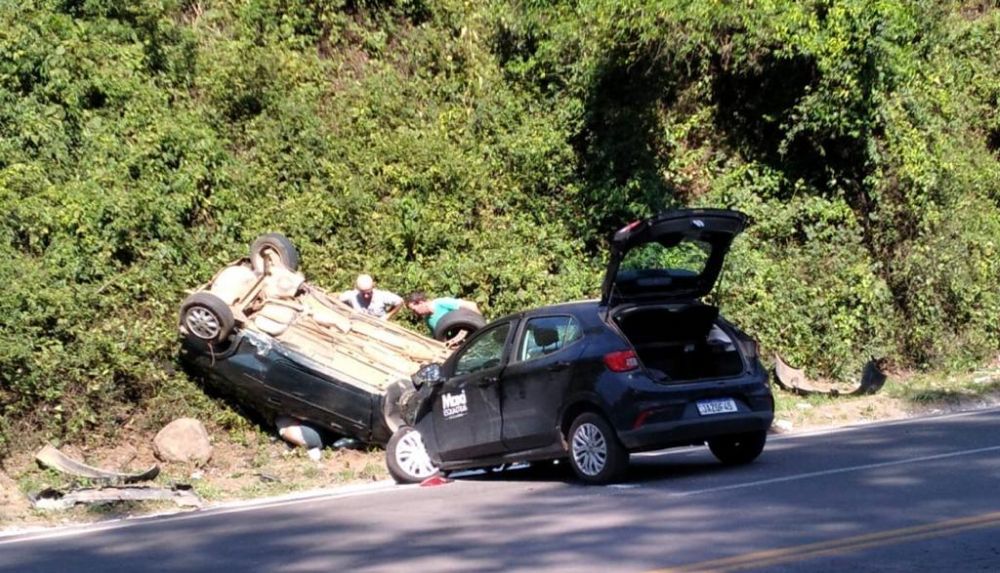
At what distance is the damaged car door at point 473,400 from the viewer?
1282cm

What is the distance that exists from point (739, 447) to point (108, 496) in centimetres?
607

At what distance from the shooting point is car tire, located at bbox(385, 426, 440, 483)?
13.8 metres

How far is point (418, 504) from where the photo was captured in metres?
11.8

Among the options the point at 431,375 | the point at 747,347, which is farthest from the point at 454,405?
the point at 747,347

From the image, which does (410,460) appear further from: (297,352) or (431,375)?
(297,352)

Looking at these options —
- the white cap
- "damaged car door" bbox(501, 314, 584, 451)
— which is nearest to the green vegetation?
the white cap


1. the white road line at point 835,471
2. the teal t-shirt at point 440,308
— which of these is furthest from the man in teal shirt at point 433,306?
the white road line at point 835,471

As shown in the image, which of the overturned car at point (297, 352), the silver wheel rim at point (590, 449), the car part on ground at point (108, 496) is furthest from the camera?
the overturned car at point (297, 352)

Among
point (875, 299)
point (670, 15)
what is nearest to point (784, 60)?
point (670, 15)

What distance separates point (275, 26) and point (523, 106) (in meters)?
4.55

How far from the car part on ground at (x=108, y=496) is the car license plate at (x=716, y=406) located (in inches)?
201

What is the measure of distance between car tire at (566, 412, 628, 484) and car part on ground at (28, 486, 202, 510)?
3941mm

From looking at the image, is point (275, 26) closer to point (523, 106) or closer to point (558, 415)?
point (523, 106)

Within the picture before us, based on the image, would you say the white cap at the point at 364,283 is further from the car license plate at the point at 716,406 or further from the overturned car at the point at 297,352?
→ the car license plate at the point at 716,406
